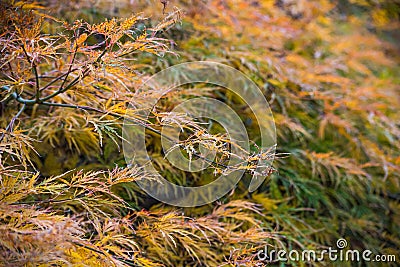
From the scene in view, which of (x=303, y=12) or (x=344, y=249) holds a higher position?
(x=303, y=12)

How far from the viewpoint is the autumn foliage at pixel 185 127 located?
781 millimetres

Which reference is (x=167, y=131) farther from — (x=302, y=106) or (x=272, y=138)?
(x=302, y=106)

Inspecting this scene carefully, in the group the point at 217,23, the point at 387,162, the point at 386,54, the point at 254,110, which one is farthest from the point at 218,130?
the point at 386,54

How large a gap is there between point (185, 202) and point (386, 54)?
1.92m

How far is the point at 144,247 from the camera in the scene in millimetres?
1036

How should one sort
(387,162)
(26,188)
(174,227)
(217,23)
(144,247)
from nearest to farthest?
(26,188)
(174,227)
(144,247)
(387,162)
(217,23)

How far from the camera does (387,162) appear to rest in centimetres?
147

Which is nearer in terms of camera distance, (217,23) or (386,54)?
(217,23)

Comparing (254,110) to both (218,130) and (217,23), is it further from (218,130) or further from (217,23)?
(217,23)

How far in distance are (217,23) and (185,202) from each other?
752 mm

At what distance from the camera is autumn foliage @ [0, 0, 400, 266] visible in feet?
2.56

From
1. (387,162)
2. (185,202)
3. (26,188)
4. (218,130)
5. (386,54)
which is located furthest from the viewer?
(386,54)

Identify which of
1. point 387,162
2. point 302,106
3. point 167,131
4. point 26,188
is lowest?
point 387,162

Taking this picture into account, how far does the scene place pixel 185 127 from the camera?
841mm
